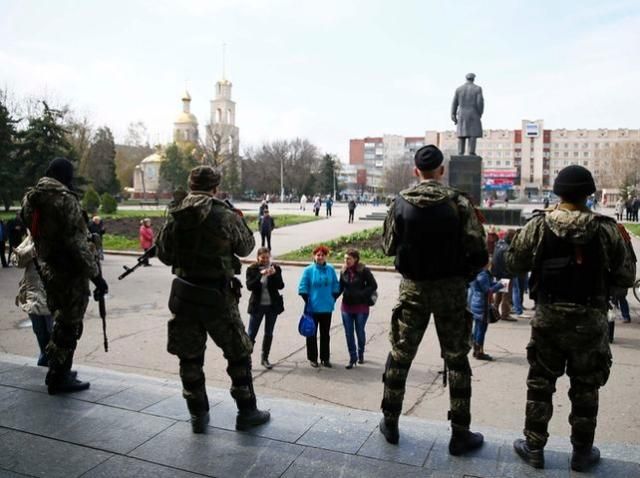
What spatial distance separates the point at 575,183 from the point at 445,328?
1225 millimetres

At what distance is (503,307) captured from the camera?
955cm

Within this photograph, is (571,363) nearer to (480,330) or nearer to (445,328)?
(445,328)

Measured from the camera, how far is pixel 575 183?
3.59 metres

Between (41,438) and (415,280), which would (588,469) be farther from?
(41,438)

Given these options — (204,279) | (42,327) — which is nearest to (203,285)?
(204,279)

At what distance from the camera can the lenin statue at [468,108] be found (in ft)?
75.5

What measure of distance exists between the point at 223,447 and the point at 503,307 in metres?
6.76

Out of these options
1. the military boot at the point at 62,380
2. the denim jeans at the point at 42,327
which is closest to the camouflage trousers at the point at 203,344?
the military boot at the point at 62,380

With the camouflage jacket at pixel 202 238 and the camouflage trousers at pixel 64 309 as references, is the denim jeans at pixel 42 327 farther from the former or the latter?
the camouflage jacket at pixel 202 238

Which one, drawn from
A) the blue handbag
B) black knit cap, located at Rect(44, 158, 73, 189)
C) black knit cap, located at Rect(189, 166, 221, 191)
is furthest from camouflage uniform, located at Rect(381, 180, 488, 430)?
the blue handbag

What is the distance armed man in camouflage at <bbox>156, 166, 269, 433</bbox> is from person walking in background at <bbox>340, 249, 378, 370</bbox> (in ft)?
9.85

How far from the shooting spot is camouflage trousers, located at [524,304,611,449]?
3492mm

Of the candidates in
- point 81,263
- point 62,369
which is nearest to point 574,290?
point 81,263

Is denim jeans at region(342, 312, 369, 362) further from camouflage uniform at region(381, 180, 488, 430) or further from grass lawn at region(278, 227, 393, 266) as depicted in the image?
grass lawn at region(278, 227, 393, 266)
